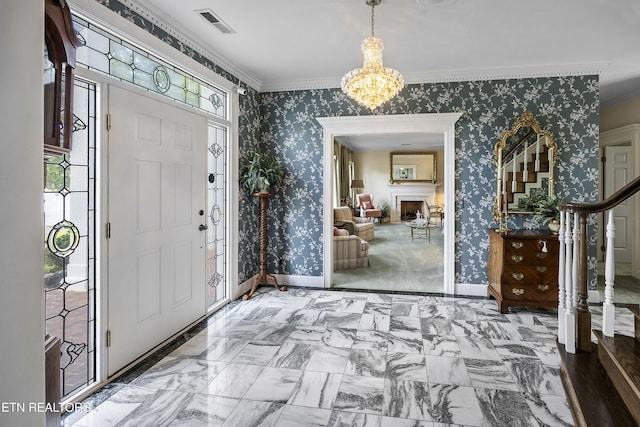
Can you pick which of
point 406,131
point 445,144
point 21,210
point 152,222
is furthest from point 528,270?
point 21,210

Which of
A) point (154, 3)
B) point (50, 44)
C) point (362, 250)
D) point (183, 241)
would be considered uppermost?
point (154, 3)

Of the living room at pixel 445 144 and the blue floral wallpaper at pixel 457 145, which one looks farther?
the blue floral wallpaper at pixel 457 145

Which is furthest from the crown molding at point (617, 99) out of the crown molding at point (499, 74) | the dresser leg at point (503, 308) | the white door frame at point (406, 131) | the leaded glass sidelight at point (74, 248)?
the leaded glass sidelight at point (74, 248)

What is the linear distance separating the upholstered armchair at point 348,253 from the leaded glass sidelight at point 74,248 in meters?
4.12

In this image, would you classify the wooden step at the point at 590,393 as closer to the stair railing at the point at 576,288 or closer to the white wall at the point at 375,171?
the stair railing at the point at 576,288

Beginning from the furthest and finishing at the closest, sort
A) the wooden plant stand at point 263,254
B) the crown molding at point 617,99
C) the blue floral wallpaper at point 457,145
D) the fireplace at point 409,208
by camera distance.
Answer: the fireplace at point 409,208, the crown molding at point 617,99, the wooden plant stand at point 263,254, the blue floral wallpaper at point 457,145

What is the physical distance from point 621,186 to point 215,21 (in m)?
6.40

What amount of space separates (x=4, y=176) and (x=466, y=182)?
176 inches

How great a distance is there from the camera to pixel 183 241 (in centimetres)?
338

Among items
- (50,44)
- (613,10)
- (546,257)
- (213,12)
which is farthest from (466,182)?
(50,44)

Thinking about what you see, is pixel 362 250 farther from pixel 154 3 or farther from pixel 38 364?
pixel 38 364

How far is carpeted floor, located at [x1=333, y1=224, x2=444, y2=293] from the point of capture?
5.07 meters

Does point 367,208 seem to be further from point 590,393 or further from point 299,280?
point 590,393

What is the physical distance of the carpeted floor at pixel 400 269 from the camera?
507cm
